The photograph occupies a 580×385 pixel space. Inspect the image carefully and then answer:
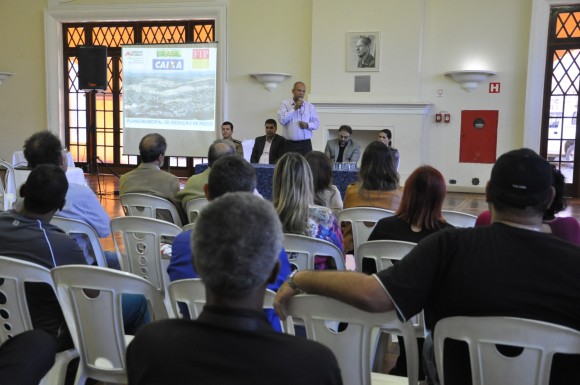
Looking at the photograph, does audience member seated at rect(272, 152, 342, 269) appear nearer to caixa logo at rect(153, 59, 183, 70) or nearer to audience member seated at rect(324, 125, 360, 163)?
audience member seated at rect(324, 125, 360, 163)

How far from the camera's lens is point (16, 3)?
36.6ft

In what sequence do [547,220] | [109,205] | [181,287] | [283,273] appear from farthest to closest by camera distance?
[109,205], [547,220], [283,273], [181,287]

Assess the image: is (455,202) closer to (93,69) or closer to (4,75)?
(93,69)

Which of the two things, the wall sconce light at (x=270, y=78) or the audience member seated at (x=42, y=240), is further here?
the wall sconce light at (x=270, y=78)

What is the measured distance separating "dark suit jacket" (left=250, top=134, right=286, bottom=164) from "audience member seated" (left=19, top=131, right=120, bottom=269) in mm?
4332

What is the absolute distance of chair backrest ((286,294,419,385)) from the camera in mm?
1543

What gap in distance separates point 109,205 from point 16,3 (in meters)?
5.73

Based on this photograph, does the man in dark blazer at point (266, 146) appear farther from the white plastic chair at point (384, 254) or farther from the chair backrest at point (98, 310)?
the chair backrest at point (98, 310)

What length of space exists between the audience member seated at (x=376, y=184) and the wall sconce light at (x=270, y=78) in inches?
252

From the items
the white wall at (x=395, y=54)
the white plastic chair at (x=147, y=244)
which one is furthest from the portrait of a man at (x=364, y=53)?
the white plastic chair at (x=147, y=244)

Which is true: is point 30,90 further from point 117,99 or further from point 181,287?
point 181,287

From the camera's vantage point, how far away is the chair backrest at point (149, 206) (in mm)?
3826

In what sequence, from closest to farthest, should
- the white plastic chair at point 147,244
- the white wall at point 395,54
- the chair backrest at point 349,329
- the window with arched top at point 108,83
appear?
the chair backrest at point 349,329, the white plastic chair at point 147,244, the white wall at point 395,54, the window with arched top at point 108,83

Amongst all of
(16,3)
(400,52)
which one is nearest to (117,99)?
(16,3)
